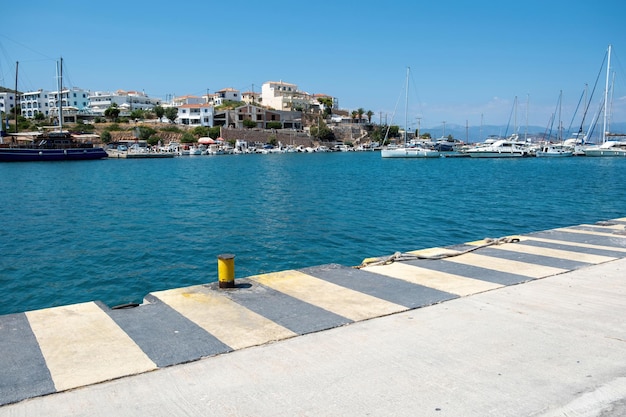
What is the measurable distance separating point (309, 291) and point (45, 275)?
9.52 metres

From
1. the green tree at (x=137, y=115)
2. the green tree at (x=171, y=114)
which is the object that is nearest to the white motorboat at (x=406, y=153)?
the green tree at (x=171, y=114)

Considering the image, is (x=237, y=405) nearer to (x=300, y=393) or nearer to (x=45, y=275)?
(x=300, y=393)

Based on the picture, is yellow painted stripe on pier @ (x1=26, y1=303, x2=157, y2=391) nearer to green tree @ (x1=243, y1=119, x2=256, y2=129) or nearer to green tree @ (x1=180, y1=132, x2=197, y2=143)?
green tree @ (x1=180, y1=132, x2=197, y2=143)

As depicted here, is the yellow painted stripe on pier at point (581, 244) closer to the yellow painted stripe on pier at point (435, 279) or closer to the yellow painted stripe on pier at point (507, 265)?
the yellow painted stripe on pier at point (507, 265)

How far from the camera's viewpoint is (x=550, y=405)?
4.16 meters

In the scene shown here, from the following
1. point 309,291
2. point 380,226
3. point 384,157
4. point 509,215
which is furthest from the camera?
point 384,157

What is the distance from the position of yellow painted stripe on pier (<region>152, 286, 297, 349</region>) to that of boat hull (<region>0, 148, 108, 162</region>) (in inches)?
3234

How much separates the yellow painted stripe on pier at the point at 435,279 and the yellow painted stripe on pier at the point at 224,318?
2.90 m

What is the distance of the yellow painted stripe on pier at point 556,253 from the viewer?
9.65 metres

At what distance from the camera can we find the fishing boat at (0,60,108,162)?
254ft

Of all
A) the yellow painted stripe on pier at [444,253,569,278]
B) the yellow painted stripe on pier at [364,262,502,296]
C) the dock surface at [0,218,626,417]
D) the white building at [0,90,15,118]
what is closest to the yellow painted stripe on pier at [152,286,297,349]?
the dock surface at [0,218,626,417]

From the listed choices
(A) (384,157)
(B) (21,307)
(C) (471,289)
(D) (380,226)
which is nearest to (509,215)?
(D) (380,226)

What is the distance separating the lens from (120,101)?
147625mm

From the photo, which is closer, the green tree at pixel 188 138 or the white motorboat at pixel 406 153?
the white motorboat at pixel 406 153
